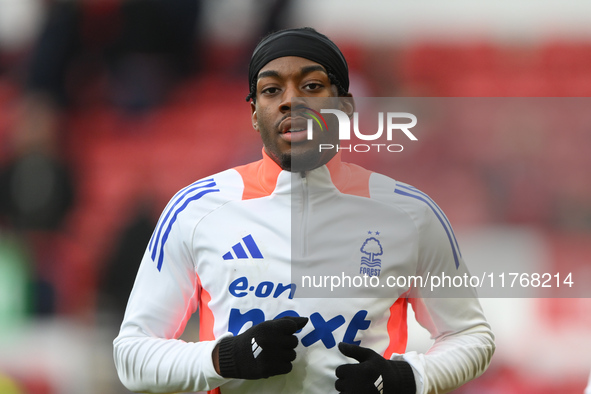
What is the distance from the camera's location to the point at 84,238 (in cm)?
431

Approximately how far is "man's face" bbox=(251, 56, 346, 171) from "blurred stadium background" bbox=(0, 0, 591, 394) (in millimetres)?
1682

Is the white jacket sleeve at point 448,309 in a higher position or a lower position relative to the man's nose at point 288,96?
lower

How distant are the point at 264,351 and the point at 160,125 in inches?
139

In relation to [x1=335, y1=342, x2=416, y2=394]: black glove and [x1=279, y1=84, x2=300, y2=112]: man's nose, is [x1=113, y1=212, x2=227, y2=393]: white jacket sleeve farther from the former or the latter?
[x1=279, y1=84, x2=300, y2=112]: man's nose

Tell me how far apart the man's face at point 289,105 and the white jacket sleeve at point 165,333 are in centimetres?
32

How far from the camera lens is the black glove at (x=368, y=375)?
1.56 meters

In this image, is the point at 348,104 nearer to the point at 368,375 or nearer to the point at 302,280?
the point at 302,280

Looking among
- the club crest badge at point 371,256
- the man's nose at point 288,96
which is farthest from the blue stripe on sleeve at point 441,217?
the man's nose at point 288,96

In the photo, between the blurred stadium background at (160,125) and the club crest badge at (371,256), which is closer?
the club crest badge at (371,256)

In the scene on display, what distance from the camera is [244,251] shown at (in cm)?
175

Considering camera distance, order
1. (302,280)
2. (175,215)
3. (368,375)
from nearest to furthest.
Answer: (368,375)
(302,280)
(175,215)

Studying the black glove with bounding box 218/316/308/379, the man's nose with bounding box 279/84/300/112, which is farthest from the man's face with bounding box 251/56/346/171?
the black glove with bounding box 218/316/308/379

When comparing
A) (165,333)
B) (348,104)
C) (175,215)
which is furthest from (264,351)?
(348,104)

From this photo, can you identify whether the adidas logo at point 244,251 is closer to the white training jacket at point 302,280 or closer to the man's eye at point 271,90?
the white training jacket at point 302,280
